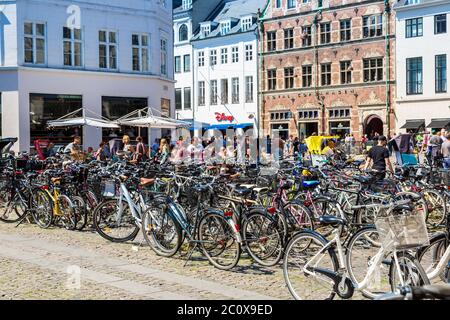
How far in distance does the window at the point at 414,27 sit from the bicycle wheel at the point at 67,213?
→ 3684cm

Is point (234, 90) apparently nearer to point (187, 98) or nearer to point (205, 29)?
point (187, 98)

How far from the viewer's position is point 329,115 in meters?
49.1

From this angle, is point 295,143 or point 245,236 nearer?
point 245,236

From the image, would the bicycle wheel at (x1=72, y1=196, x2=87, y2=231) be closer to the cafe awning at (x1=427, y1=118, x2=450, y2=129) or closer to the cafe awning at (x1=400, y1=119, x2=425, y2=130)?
the cafe awning at (x1=427, y1=118, x2=450, y2=129)

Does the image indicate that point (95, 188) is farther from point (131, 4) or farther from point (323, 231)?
point (131, 4)

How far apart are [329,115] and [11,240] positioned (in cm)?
4009

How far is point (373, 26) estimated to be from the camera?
46.7 metres

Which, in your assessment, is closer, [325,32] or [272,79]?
[325,32]

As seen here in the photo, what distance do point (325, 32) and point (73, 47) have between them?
1012 inches

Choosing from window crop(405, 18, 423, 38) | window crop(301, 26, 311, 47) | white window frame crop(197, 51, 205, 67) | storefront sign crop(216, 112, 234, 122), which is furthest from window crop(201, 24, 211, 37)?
window crop(405, 18, 423, 38)

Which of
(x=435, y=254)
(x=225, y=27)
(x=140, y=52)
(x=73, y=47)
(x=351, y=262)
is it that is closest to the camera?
(x=435, y=254)

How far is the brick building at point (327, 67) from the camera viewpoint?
4631 centimetres

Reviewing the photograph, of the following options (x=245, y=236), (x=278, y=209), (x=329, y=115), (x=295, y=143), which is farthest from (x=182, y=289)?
(x=329, y=115)

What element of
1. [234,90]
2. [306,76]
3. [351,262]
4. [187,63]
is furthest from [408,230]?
[187,63]
